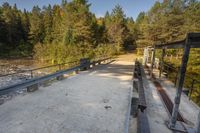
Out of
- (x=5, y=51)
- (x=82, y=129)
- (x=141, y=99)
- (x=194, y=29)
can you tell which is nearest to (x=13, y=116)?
(x=82, y=129)

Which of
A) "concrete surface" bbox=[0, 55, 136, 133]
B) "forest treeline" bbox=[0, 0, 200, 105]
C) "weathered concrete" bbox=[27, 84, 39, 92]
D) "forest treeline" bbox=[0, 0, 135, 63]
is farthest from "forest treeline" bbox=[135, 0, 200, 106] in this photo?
"weathered concrete" bbox=[27, 84, 39, 92]

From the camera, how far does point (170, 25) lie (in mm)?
27469

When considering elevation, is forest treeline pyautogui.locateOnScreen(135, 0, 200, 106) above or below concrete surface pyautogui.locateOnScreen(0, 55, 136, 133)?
above

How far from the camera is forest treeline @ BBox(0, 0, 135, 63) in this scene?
28.4 m

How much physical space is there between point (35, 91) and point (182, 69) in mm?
4834

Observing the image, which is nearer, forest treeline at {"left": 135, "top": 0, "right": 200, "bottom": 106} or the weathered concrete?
the weathered concrete

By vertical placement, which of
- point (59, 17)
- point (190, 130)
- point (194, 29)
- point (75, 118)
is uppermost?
point (59, 17)

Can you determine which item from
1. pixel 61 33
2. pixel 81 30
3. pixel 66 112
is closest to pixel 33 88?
pixel 66 112

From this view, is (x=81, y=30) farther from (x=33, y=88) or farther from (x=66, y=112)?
(x=66, y=112)

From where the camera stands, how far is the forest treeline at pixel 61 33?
93.2ft

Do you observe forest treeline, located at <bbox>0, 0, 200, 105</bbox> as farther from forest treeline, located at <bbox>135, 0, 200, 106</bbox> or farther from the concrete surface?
the concrete surface

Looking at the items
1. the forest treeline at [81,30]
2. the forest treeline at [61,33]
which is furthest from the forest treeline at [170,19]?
the forest treeline at [61,33]

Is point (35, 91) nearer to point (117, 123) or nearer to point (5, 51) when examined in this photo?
point (117, 123)

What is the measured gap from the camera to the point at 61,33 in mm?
31688
